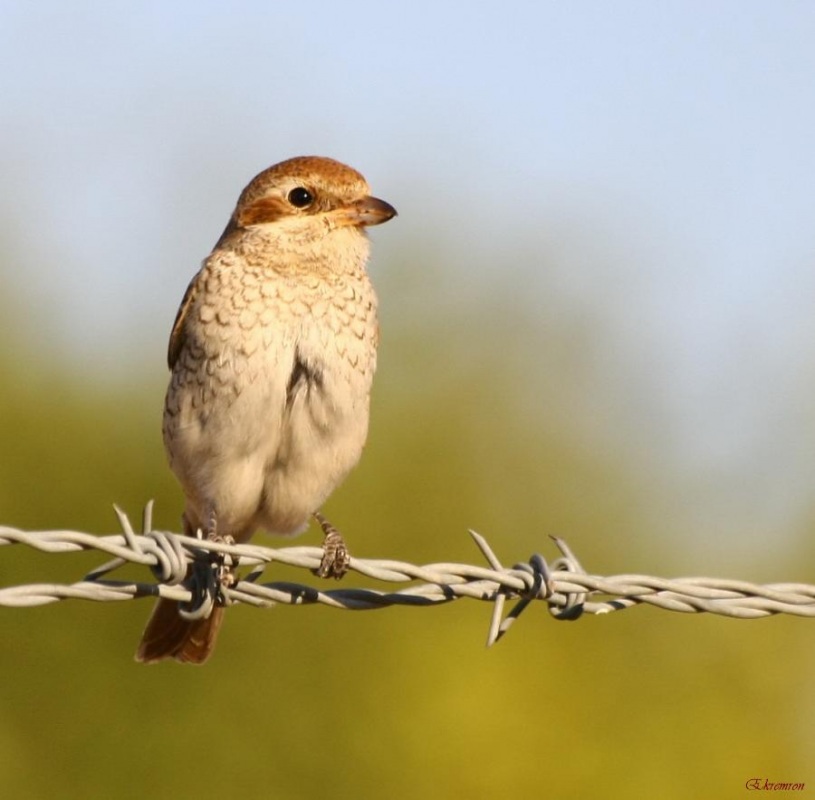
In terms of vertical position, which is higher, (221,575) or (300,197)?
(300,197)

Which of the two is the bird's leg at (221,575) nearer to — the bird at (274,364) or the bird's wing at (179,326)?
the bird at (274,364)

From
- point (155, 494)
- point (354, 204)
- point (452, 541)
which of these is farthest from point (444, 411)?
point (354, 204)

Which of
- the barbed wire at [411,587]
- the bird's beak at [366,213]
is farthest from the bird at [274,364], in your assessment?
the barbed wire at [411,587]

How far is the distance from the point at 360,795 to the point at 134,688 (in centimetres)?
→ 162

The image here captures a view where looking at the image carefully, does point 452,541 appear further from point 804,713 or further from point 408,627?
point 804,713

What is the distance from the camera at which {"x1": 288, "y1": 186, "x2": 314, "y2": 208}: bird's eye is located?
5.67 meters

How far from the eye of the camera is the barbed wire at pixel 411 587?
3.32 meters

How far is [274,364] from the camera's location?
5.04m

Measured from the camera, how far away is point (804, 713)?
37.4 ft

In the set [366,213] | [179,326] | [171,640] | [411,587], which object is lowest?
[171,640]

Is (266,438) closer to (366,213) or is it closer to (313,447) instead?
(313,447)

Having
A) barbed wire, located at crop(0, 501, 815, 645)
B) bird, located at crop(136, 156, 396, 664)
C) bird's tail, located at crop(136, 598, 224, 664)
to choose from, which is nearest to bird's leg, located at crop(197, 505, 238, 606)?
barbed wire, located at crop(0, 501, 815, 645)

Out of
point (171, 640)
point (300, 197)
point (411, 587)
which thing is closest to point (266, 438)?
point (171, 640)

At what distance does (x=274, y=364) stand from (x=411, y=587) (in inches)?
60.5
